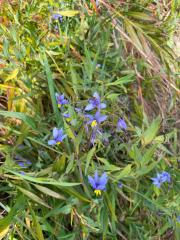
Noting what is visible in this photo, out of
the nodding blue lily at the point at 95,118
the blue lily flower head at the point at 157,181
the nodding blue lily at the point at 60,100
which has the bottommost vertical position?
the blue lily flower head at the point at 157,181

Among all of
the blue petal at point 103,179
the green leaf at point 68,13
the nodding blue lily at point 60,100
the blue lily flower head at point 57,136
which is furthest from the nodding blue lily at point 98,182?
the green leaf at point 68,13

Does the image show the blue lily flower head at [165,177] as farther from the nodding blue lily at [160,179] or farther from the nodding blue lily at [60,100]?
the nodding blue lily at [60,100]

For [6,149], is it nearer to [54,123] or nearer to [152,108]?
[54,123]

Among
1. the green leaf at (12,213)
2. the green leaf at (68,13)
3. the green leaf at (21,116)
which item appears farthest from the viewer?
the green leaf at (68,13)

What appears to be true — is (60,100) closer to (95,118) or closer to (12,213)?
(95,118)

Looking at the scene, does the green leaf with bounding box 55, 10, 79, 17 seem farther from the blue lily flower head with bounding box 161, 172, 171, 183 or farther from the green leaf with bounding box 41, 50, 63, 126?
the blue lily flower head with bounding box 161, 172, 171, 183

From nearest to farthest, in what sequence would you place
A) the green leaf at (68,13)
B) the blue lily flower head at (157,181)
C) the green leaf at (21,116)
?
the green leaf at (21,116), the blue lily flower head at (157,181), the green leaf at (68,13)

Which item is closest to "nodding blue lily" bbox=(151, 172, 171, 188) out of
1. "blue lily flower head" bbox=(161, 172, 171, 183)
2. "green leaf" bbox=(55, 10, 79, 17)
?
"blue lily flower head" bbox=(161, 172, 171, 183)

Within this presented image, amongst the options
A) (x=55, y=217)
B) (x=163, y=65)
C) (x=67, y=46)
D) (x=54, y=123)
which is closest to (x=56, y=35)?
(x=67, y=46)
